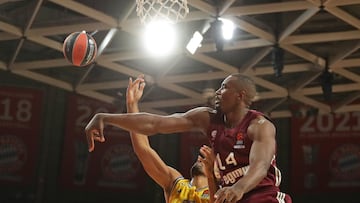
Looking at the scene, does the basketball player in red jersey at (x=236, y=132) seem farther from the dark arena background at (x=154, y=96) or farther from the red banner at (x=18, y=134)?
the red banner at (x=18, y=134)

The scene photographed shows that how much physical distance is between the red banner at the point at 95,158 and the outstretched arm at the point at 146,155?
6.38m

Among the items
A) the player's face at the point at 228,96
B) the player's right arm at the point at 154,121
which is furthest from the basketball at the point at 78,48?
the player's face at the point at 228,96

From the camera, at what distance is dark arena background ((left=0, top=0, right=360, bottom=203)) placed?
365 inches

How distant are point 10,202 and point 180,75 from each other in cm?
361

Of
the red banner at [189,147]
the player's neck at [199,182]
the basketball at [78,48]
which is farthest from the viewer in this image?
the red banner at [189,147]

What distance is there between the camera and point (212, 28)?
871 cm

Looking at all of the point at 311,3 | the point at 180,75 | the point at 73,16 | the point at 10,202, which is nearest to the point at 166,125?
the point at 311,3

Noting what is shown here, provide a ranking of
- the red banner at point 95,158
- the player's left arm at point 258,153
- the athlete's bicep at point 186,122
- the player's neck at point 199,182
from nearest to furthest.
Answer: the player's left arm at point 258,153
the athlete's bicep at point 186,122
the player's neck at point 199,182
the red banner at point 95,158

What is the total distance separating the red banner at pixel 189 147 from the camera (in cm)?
1184

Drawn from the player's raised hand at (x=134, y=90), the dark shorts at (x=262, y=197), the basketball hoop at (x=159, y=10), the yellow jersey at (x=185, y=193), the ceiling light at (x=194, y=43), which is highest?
the ceiling light at (x=194, y=43)

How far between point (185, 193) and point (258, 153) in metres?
2.11

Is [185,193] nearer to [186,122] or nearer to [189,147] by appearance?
[186,122]

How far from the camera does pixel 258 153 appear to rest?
122 inches

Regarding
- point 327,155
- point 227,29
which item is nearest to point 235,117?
point 227,29
